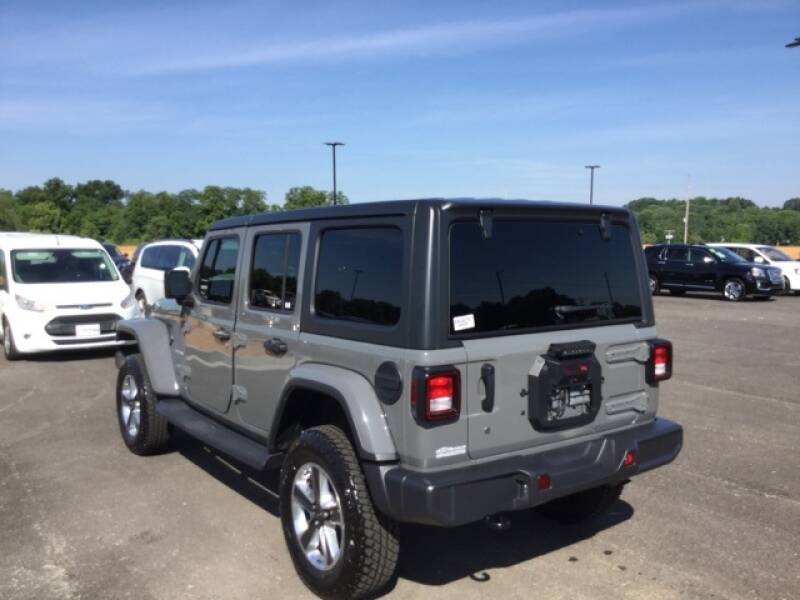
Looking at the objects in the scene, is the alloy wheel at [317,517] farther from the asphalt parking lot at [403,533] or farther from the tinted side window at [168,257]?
the tinted side window at [168,257]

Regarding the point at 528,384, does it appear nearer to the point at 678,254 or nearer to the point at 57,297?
the point at 57,297

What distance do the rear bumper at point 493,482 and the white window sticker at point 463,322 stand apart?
634mm

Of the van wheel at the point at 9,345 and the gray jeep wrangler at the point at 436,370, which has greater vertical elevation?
the gray jeep wrangler at the point at 436,370

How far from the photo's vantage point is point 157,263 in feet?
49.5

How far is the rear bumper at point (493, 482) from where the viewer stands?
10.0 ft

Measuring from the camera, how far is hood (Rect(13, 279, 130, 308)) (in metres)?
10.4

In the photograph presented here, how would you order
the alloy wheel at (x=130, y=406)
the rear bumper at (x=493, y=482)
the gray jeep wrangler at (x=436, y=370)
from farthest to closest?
the alloy wheel at (x=130, y=406) → the gray jeep wrangler at (x=436, y=370) → the rear bumper at (x=493, y=482)

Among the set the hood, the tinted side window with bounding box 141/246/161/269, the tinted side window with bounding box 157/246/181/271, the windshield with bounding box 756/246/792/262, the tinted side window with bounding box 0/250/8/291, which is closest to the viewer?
the hood

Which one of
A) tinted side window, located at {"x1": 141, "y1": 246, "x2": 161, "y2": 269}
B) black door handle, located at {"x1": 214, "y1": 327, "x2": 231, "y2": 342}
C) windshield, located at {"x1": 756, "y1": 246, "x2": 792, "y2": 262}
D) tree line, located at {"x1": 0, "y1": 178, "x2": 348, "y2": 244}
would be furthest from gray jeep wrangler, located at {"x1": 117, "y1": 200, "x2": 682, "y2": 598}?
tree line, located at {"x1": 0, "y1": 178, "x2": 348, "y2": 244}

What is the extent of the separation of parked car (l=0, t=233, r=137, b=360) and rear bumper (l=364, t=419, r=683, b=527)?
8511mm

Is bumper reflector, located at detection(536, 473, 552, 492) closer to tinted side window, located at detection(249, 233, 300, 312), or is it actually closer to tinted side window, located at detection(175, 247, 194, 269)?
tinted side window, located at detection(249, 233, 300, 312)

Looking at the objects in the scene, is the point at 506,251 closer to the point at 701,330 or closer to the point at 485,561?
the point at 485,561

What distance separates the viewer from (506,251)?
11.5 ft

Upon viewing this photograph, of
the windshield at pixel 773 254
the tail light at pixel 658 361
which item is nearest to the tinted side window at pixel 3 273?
the tail light at pixel 658 361
